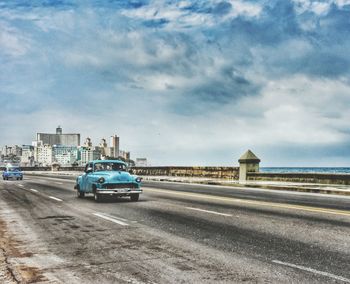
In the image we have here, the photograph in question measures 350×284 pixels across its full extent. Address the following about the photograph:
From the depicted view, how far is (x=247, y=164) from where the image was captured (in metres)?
30.2

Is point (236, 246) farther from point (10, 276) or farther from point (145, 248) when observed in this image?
point (10, 276)

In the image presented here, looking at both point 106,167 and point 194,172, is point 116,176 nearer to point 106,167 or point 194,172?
point 106,167

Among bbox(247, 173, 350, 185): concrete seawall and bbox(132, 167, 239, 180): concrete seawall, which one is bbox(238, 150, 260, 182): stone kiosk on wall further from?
bbox(132, 167, 239, 180): concrete seawall

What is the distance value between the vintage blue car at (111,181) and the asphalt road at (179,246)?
3373 mm

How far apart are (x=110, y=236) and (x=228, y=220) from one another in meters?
3.17

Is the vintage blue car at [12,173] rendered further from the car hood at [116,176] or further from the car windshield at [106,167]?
the car hood at [116,176]

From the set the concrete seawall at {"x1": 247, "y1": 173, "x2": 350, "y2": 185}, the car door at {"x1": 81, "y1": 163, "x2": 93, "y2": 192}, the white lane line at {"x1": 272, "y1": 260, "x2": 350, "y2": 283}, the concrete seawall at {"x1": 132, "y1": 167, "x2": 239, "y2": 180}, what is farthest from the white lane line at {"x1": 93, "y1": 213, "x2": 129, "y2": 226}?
the concrete seawall at {"x1": 132, "y1": 167, "x2": 239, "y2": 180}

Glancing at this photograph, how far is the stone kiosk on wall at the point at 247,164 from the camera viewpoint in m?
29.8

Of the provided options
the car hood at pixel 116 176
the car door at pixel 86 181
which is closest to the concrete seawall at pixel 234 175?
the car door at pixel 86 181

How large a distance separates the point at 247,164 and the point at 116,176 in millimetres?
15914

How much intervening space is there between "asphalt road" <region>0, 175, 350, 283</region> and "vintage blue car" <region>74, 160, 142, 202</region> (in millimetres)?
3373

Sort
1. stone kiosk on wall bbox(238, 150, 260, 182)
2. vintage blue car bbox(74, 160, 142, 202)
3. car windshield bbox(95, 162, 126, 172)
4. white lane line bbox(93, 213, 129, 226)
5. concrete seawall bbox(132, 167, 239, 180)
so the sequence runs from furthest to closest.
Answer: concrete seawall bbox(132, 167, 239, 180) < stone kiosk on wall bbox(238, 150, 260, 182) < car windshield bbox(95, 162, 126, 172) < vintage blue car bbox(74, 160, 142, 202) < white lane line bbox(93, 213, 129, 226)

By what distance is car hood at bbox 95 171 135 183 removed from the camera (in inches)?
628

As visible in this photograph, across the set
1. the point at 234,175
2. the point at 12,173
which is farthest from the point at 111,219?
the point at 12,173
